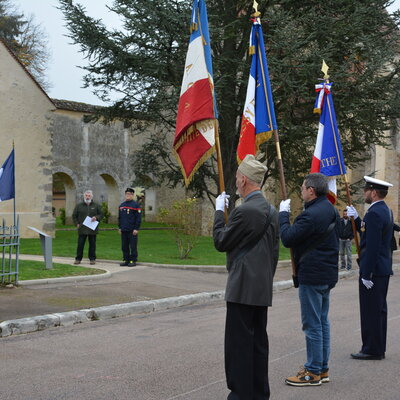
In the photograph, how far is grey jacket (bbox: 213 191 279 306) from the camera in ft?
13.9

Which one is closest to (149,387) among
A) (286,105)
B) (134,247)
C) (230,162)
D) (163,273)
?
(163,273)

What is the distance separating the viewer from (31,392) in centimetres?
480

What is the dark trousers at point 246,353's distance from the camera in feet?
13.8

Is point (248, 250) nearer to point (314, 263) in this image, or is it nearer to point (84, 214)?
point (314, 263)

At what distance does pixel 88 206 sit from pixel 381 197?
9214mm

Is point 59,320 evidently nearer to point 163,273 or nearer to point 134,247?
point 163,273

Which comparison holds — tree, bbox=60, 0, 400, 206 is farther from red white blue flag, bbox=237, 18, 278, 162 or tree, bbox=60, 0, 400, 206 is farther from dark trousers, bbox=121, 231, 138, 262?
red white blue flag, bbox=237, 18, 278, 162

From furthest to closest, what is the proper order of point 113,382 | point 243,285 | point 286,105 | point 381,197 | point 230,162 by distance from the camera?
point 230,162 → point 286,105 → point 381,197 → point 113,382 → point 243,285

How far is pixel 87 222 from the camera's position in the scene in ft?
45.9

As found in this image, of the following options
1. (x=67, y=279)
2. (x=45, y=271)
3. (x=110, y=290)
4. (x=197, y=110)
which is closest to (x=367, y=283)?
(x=197, y=110)

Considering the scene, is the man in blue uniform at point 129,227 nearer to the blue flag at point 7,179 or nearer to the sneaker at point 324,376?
the blue flag at point 7,179

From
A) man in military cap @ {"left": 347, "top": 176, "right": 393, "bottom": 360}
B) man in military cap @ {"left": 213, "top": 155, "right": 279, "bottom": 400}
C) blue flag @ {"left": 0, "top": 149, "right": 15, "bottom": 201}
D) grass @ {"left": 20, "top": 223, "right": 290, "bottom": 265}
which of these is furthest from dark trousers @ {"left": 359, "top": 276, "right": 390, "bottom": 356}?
grass @ {"left": 20, "top": 223, "right": 290, "bottom": 265}

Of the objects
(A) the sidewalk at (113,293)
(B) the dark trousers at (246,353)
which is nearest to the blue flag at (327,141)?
(B) the dark trousers at (246,353)

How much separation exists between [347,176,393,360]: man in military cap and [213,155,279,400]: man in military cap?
2.05m
